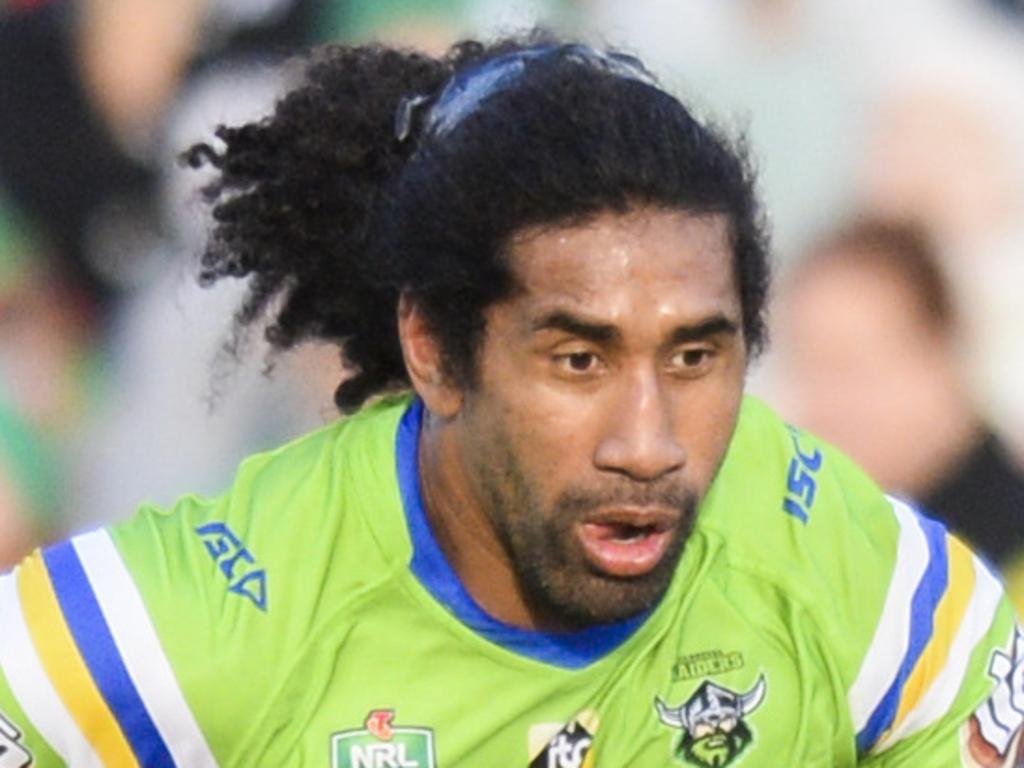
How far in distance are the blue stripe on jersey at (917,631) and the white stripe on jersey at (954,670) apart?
20mm

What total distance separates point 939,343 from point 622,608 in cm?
162

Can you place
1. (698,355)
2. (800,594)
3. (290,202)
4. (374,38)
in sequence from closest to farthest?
(698,355), (800,594), (290,202), (374,38)

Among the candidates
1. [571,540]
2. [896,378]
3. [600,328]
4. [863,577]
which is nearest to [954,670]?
[863,577]

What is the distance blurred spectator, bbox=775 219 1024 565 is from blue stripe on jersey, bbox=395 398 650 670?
1423 millimetres

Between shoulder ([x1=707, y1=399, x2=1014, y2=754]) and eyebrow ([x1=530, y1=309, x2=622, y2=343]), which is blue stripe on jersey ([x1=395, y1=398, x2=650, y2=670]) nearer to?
shoulder ([x1=707, y1=399, x2=1014, y2=754])

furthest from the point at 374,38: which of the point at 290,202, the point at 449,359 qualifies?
the point at 449,359

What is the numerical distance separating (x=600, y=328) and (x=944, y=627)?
580 mm

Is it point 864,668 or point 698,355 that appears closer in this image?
point 698,355

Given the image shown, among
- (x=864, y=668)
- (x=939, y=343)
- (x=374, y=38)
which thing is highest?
(x=374, y=38)

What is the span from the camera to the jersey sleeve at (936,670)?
2723mm

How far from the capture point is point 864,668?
2697 mm

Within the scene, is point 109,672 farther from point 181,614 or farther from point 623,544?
point 623,544

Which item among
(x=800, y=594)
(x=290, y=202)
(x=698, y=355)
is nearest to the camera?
(x=698, y=355)

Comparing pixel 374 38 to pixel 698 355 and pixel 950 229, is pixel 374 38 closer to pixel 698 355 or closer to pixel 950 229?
pixel 950 229
